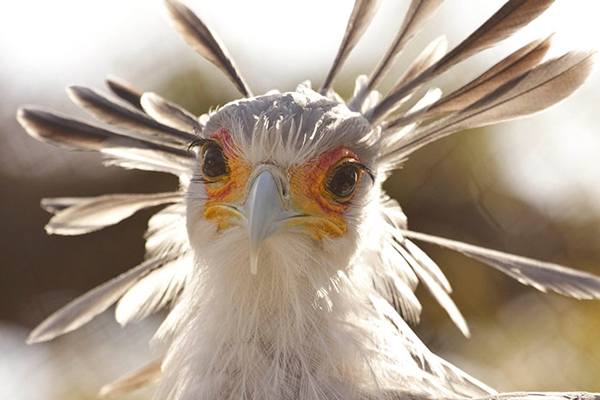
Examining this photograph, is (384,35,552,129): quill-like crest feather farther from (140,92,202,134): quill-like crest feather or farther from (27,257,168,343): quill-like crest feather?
(27,257,168,343): quill-like crest feather

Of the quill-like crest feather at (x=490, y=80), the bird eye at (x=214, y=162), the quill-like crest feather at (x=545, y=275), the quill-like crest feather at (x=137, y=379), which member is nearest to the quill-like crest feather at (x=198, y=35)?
the bird eye at (x=214, y=162)

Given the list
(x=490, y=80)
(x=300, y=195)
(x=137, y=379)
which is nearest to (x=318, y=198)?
Answer: (x=300, y=195)

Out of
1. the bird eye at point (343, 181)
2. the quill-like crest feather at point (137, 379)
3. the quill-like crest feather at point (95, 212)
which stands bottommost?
the quill-like crest feather at point (137, 379)

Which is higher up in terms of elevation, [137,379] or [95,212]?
[95,212]

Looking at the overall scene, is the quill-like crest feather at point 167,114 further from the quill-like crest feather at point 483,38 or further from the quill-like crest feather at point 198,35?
the quill-like crest feather at point 483,38

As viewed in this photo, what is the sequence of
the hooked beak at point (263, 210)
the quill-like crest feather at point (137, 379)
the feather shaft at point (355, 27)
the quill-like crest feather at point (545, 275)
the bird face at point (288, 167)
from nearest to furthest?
the hooked beak at point (263, 210) < the bird face at point (288, 167) < the quill-like crest feather at point (545, 275) < the feather shaft at point (355, 27) < the quill-like crest feather at point (137, 379)

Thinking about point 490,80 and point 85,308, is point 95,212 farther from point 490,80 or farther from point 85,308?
point 490,80
